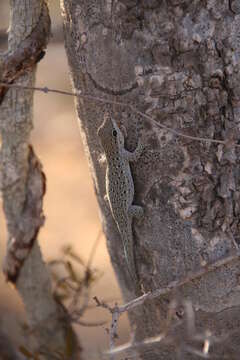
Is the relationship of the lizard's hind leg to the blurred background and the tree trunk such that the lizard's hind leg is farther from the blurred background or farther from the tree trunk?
the blurred background

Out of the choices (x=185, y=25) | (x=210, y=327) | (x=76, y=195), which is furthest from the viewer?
(x=76, y=195)

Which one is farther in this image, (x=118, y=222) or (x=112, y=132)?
(x=118, y=222)

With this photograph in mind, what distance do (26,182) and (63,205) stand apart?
3.32 meters

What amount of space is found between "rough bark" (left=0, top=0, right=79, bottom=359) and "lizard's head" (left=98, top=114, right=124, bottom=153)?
1.49 ft

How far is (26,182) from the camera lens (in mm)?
2666

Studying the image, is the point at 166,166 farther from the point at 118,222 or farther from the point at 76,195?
the point at 76,195

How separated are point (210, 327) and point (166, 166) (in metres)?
0.60

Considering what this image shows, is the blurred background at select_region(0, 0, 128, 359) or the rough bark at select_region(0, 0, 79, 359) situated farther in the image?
the blurred background at select_region(0, 0, 128, 359)

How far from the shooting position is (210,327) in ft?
6.76

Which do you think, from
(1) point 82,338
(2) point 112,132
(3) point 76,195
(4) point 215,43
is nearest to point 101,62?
(2) point 112,132

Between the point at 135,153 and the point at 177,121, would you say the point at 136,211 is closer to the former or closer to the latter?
the point at 135,153

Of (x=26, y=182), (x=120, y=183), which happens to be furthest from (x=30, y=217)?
(x=120, y=183)

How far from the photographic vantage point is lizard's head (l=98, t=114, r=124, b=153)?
1966 mm

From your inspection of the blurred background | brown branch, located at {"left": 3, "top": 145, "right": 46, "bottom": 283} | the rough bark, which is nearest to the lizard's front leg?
the rough bark
